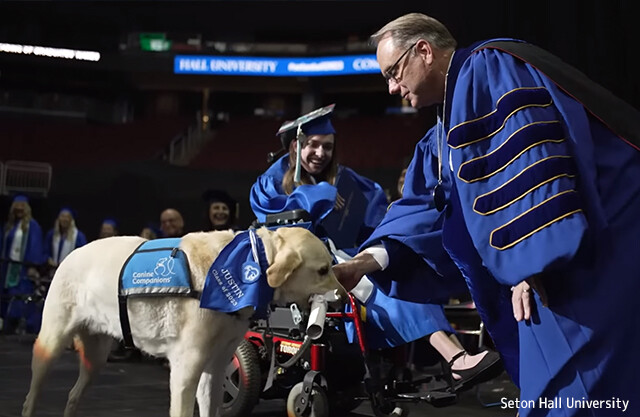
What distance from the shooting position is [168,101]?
86.4ft

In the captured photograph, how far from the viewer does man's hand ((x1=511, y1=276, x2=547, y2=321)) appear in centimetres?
190

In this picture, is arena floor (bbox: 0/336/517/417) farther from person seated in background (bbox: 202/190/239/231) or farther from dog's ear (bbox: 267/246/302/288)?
dog's ear (bbox: 267/246/302/288)

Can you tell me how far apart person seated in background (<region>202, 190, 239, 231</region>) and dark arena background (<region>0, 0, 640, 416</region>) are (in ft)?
40.5

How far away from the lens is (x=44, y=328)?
396 centimetres

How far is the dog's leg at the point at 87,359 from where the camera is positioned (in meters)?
4.16

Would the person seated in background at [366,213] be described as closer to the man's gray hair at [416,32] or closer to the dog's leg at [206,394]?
the dog's leg at [206,394]

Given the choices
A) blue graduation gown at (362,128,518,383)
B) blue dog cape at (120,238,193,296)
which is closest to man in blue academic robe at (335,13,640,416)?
blue graduation gown at (362,128,518,383)

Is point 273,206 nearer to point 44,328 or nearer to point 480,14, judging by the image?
→ point 44,328

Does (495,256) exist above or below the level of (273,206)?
below

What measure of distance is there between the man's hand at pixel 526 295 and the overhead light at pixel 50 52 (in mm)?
23324

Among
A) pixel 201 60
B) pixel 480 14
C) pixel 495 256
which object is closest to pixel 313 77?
pixel 201 60

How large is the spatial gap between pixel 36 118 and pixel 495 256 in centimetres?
2329

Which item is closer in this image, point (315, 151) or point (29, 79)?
point (315, 151)

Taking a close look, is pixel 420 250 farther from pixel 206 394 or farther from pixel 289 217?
pixel 289 217
